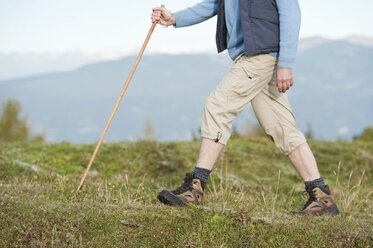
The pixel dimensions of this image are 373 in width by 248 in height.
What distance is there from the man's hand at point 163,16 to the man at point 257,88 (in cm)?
60

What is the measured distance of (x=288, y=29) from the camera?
14.0 ft

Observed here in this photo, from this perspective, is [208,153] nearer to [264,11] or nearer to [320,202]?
[320,202]

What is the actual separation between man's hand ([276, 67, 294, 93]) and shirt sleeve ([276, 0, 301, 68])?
5cm

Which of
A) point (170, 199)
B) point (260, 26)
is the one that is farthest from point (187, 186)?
point (260, 26)

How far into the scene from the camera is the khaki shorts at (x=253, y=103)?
4.35 m

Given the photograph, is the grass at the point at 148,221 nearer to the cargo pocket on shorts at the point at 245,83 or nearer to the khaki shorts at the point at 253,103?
the khaki shorts at the point at 253,103

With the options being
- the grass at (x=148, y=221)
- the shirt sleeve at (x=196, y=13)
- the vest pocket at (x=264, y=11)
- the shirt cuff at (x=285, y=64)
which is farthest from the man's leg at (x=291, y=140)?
the shirt sleeve at (x=196, y=13)

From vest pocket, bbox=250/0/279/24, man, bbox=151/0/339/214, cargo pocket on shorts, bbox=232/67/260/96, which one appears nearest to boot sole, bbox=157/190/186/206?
man, bbox=151/0/339/214

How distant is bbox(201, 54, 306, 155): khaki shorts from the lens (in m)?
4.35

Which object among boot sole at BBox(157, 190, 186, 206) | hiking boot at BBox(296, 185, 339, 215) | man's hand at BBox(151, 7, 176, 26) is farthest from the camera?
man's hand at BBox(151, 7, 176, 26)

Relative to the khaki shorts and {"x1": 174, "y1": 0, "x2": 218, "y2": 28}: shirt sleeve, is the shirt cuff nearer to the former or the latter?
the khaki shorts

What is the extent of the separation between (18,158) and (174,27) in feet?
13.7

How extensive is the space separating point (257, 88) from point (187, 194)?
4.27 ft

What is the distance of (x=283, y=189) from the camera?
22.5 ft
